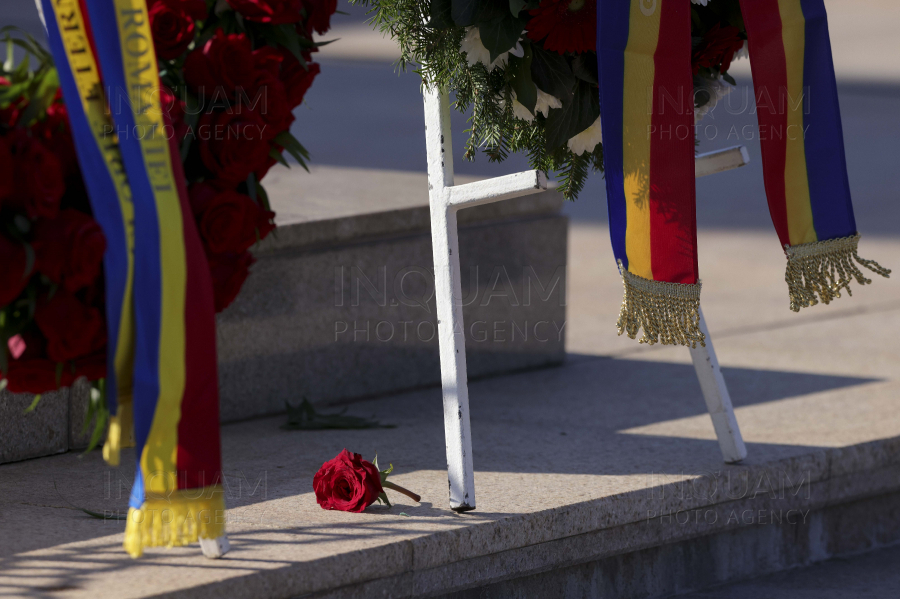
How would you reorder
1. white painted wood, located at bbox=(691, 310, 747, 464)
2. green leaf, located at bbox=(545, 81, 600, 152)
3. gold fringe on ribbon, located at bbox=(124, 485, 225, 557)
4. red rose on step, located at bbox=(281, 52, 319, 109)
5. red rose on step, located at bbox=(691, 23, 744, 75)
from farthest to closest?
1. white painted wood, located at bbox=(691, 310, 747, 464)
2. red rose on step, located at bbox=(691, 23, 744, 75)
3. green leaf, located at bbox=(545, 81, 600, 152)
4. red rose on step, located at bbox=(281, 52, 319, 109)
5. gold fringe on ribbon, located at bbox=(124, 485, 225, 557)

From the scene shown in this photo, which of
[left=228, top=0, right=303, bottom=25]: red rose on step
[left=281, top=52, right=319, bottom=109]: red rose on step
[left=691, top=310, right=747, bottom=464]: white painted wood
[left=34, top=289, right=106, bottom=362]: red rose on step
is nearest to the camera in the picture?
[left=34, top=289, right=106, bottom=362]: red rose on step

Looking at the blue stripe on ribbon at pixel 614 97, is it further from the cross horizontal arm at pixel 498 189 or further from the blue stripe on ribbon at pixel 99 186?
the blue stripe on ribbon at pixel 99 186

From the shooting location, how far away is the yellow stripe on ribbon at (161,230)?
81.0 inches

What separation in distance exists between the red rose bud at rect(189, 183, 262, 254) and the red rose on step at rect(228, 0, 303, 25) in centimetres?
34

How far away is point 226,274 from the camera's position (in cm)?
231

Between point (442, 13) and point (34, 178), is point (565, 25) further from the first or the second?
point (34, 178)

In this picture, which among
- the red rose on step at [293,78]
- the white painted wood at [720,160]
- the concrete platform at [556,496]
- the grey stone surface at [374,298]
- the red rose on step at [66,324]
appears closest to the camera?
the red rose on step at [66,324]

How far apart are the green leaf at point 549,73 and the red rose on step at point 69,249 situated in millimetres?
1145

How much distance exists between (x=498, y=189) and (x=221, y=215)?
0.74 m

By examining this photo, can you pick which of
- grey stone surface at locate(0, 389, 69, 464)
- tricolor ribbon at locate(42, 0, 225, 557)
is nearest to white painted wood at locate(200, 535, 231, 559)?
tricolor ribbon at locate(42, 0, 225, 557)

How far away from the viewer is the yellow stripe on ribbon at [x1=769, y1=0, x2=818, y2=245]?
9.45ft

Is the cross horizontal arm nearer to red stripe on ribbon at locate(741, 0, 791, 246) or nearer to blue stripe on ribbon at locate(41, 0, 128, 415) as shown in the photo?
red stripe on ribbon at locate(741, 0, 791, 246)

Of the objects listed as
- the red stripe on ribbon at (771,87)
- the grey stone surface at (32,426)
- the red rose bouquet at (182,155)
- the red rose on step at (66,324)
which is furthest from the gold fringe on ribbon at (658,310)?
the grey stone surface at (32,426)

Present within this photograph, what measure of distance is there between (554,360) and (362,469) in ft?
6.61
